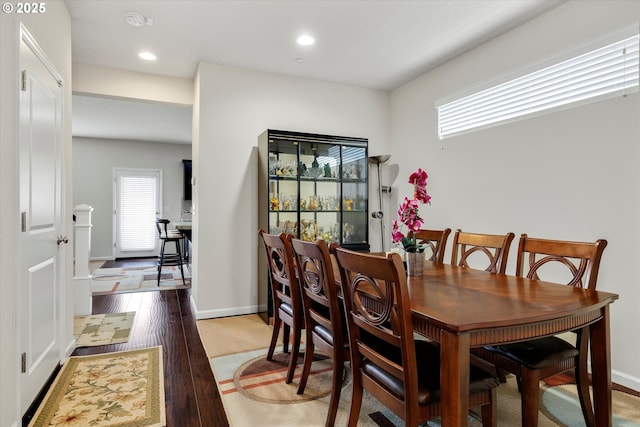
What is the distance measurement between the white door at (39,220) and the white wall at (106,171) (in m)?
5.93

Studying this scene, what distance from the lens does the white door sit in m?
1.88

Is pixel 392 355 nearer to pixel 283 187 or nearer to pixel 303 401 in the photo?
pixel 303 401

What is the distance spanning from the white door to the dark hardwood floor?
689mm

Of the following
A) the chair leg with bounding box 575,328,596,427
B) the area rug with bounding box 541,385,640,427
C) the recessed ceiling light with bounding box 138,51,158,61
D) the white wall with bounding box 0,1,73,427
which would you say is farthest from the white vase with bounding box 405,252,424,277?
the recessed ceiling light with bounding box 138,51,158,61

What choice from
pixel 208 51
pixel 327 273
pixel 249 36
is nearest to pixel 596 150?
pixel 327 273

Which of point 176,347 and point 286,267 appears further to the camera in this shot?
point 176,347

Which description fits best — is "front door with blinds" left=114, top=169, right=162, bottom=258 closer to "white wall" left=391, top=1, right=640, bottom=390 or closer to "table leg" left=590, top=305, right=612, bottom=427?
"white wall" left=391, top=1, right=640, bottom=390

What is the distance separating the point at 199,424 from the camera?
1895 millimetres

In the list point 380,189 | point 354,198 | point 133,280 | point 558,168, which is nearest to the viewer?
point 558,168

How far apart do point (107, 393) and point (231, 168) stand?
92.8 inches

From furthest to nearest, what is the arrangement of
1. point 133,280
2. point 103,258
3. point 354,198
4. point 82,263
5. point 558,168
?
point 103,258
point 133,280
point 354,198
point 82,263
point 558,168

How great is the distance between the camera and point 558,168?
2.70m

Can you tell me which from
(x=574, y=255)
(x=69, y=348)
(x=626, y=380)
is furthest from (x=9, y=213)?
(x=626, y=380)

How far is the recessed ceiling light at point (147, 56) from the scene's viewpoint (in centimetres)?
354
